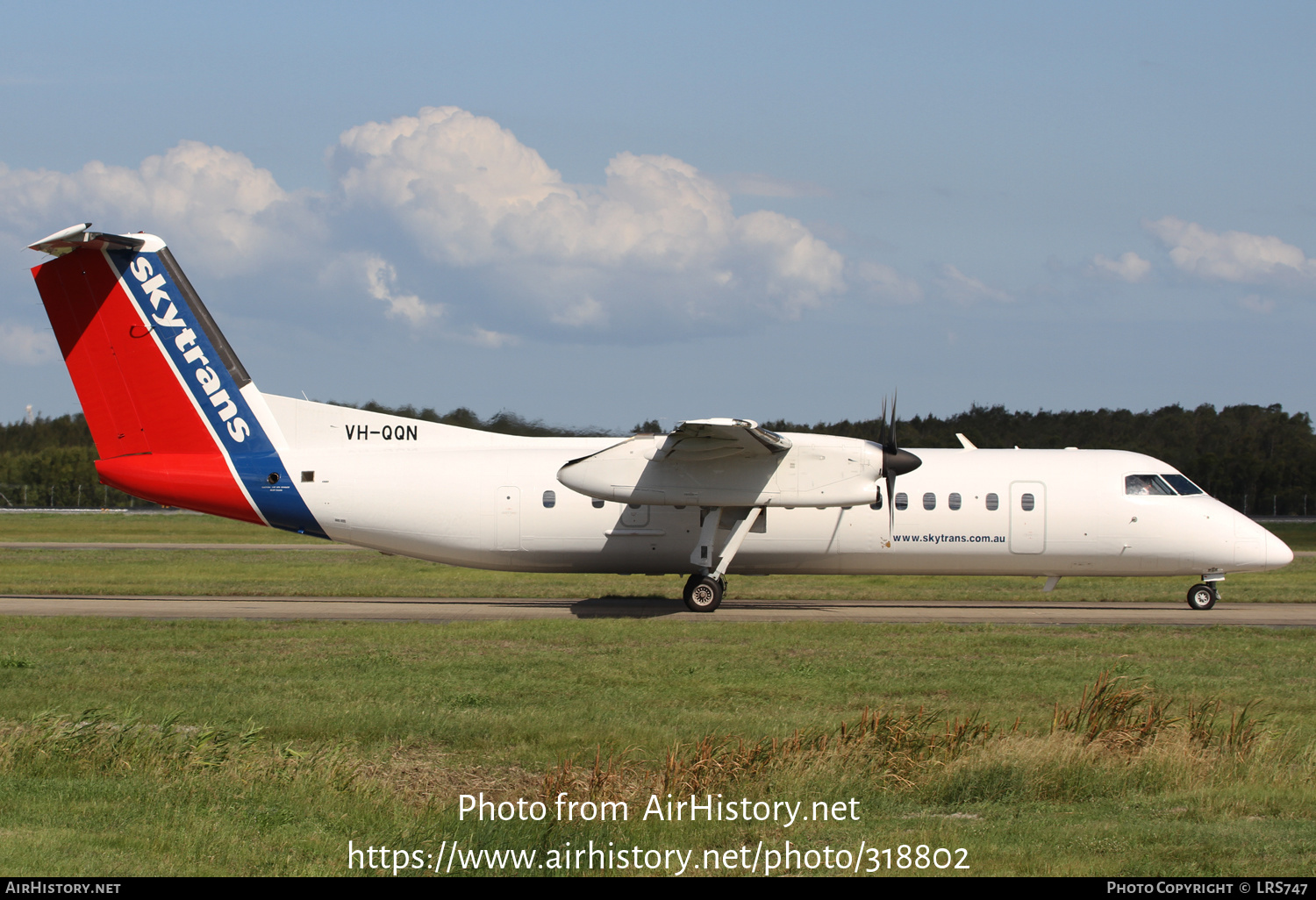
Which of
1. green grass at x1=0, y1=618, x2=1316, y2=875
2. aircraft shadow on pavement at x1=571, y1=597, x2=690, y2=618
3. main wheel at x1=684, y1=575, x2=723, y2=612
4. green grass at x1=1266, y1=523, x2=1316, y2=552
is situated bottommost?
green grass at x1=0, y1=618, x2=1316, y2=875

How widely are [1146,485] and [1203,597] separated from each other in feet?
9.02

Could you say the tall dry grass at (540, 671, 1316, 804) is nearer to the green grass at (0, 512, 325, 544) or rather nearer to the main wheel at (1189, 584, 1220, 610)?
the main wheel at (1189, 584, 1220, 610)

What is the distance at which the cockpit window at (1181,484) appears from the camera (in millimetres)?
23531

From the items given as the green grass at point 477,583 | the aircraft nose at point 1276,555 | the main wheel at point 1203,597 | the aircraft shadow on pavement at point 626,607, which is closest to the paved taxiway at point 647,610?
the aircraft shadow on pavement at point 626,607

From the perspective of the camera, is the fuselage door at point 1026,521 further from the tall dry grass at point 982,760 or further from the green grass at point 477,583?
the tall dry grass at point 982,760

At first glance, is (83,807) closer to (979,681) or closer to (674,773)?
(674,773)

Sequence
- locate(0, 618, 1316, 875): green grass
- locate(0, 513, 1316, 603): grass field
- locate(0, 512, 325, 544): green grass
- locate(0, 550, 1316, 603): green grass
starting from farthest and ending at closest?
locate(0, 512, 325, 544): green grass
locate(0, 513, 1316, 603): grass field
locate(0, 550, 1316, 603): green grass
locate(0, 618, 1316, 875): green grass

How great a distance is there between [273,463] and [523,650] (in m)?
8.01

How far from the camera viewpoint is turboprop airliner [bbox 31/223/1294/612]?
70.7ft

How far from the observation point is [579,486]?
21391 mm

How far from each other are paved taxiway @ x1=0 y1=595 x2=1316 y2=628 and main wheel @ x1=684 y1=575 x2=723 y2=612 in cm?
24

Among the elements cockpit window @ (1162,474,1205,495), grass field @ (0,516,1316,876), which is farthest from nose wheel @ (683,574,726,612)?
cockpit window @ (1162,474,1205,495)
